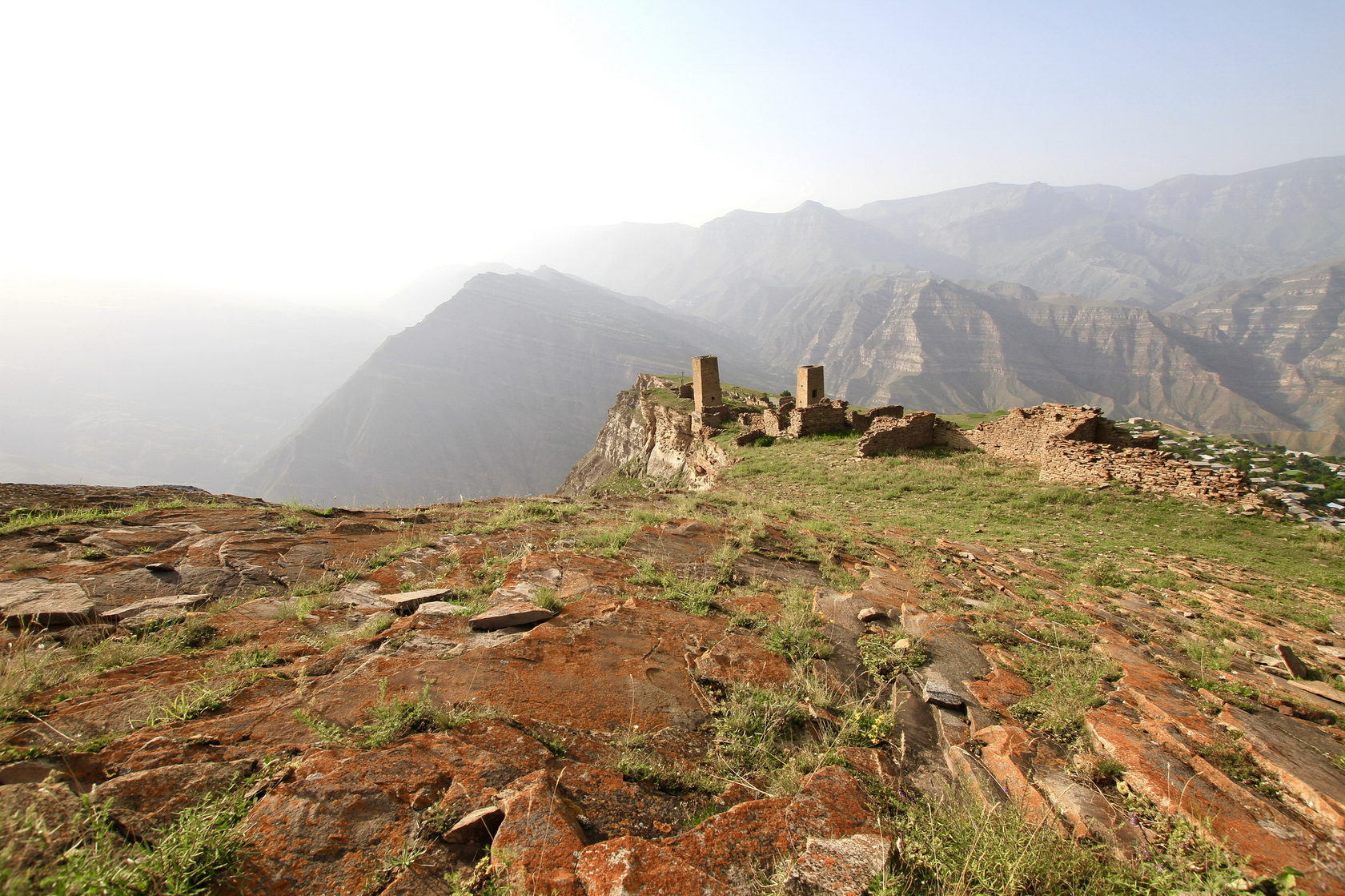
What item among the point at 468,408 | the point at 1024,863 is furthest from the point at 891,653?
the point at 468,408

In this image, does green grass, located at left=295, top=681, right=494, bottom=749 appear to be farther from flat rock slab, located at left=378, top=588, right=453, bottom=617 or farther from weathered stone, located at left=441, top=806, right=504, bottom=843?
flat rock slab, located at left=378, top=588, right=453, bottom=617

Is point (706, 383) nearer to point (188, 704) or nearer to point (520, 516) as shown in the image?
point (520, 516)

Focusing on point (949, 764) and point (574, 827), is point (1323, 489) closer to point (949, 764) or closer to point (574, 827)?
point (949, 764)

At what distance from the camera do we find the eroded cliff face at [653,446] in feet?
80.3

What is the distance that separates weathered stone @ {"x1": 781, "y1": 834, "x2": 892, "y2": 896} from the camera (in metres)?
2.20

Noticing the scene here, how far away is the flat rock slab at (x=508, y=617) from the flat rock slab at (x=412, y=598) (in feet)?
2.21

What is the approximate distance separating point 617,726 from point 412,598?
2677mm

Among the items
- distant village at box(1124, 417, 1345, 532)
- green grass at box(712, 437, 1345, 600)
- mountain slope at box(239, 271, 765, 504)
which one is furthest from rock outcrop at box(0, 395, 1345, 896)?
mountain slope at box(239, 271, 765, 504)

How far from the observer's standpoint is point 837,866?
2309 millimetres

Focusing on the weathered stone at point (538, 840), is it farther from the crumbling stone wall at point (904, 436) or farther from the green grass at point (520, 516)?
the crumbling stone wall at point (904, 436)

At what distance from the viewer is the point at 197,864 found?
1.95m

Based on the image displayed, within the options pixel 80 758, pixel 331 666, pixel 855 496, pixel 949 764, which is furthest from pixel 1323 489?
pixel 80 758

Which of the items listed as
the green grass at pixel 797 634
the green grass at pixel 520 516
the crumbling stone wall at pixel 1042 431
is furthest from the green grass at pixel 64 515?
the crumbling stone wall at pixel 1042 431

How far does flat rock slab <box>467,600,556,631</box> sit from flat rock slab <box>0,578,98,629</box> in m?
3.04
